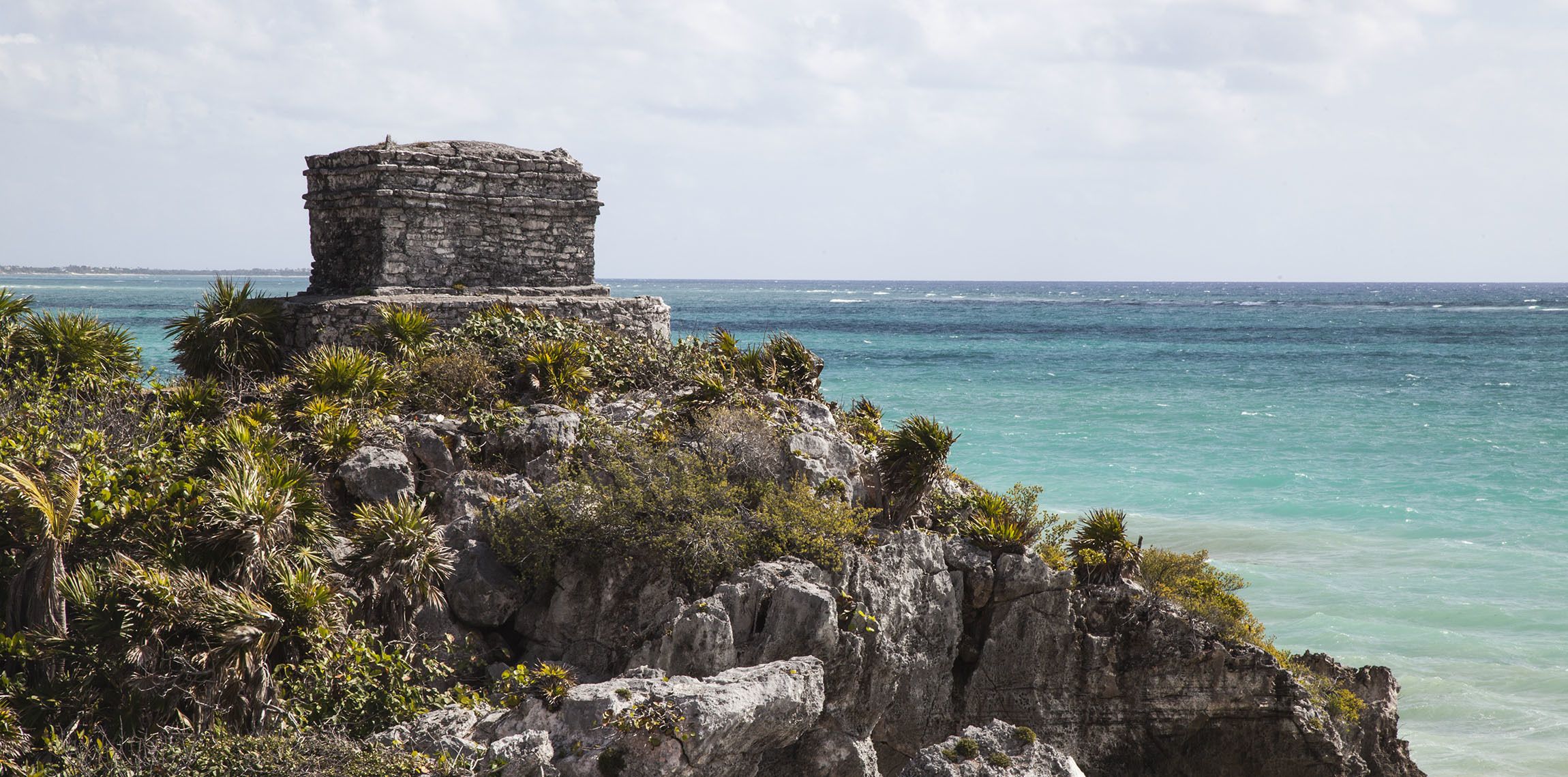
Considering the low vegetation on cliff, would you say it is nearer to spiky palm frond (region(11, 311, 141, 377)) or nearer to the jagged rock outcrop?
spiky palm frond (region(11, 311, 141, 377))

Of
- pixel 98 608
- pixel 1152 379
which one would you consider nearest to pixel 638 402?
pixel 98 608

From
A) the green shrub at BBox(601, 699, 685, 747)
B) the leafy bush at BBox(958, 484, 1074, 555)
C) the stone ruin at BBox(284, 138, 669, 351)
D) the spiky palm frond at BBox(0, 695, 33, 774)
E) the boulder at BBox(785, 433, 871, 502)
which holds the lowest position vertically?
the spiky palm frond at BBox(0, 695, 33, 774)

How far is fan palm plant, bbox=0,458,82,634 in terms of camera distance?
804cm

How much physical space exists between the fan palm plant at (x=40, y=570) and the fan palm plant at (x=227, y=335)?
6.27m

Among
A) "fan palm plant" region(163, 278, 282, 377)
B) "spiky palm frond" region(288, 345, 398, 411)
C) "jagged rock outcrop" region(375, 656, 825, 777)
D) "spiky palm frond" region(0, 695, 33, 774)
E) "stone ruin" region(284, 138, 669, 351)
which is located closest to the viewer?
"spiky palm frond" region(0, 695, 33, 774)

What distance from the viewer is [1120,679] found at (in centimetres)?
1119

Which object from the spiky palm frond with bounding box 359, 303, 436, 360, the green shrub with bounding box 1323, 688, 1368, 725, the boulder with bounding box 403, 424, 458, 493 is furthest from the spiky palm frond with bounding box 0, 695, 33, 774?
the green shrub with bounding box 1323, 688, 1368, 725

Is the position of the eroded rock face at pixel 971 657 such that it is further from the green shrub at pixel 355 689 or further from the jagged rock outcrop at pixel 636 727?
the green shrub at pixel 355 689

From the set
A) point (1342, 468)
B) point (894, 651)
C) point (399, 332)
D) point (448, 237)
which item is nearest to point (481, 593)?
point (894, 651)

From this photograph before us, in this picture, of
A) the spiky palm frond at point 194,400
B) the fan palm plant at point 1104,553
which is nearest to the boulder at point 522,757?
the fan palm plant at point 1104,553

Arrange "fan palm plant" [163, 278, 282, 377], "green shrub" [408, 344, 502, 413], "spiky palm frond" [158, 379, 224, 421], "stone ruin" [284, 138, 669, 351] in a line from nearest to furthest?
1. "spiky palm frond" [158, 379, 224, 421]
2. "green shrub" [408, 344, 502, 413]
3. "fan palm plant" [163, 278, 282, 377]
4. "stone ruin" [284, 138, 669, 351]

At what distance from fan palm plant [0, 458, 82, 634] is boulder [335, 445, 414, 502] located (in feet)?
9.76

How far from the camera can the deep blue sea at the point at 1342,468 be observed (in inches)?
605

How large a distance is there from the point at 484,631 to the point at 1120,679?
Result: 6351mm
